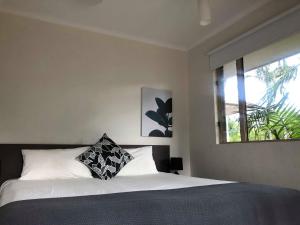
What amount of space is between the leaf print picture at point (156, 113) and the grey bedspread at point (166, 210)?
6.80 feet

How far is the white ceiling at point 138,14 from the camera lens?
9.20 feet

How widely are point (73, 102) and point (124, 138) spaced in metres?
0.82

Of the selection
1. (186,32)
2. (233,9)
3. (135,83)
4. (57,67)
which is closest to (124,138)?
(135,83)

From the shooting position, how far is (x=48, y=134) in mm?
2936

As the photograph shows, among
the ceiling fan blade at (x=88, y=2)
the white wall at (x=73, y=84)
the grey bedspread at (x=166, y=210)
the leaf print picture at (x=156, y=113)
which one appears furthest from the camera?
the leaf print picture at (x=156, y=113)

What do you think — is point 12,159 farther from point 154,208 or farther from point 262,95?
point 262,95

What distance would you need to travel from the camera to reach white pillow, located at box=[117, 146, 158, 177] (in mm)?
2877

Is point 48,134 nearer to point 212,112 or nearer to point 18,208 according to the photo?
point 18,208

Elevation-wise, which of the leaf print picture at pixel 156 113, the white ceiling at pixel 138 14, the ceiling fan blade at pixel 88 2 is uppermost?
the white ceiling at pixel 138 14

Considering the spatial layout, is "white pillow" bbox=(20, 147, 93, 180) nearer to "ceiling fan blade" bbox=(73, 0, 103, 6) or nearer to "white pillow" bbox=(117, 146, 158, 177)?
"white pillow" bbox=(117, 146, 158, 177)

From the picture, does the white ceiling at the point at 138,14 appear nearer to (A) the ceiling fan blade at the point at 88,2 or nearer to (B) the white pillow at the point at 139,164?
(A) the ceiling fan blade at the point at 88,2

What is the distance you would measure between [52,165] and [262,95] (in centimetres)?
Answer: 241

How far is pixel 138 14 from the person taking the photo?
302cm

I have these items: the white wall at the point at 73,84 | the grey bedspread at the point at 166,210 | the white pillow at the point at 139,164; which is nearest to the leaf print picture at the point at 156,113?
the white wall at the point at 73,84
